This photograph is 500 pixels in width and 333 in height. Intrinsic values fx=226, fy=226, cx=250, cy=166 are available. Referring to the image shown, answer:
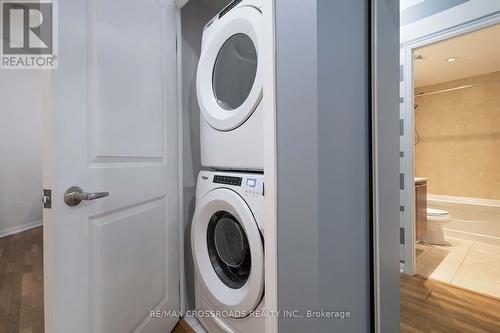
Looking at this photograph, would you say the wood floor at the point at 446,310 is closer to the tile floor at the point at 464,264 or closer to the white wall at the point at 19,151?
the tile floor at the point at 464,264

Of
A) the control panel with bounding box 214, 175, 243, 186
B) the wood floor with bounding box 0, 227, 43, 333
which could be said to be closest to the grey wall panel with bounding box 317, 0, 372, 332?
the control panel with bounding box 214, 175, 243, 186

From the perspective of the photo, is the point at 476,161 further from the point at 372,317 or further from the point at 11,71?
the point at 11,71

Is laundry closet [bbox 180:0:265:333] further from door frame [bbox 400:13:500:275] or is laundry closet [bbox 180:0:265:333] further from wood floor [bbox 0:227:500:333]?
door frame [bbox 400:13:500:275]

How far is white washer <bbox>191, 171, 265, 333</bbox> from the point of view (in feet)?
2.70

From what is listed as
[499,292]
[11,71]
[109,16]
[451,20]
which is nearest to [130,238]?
[109,16]

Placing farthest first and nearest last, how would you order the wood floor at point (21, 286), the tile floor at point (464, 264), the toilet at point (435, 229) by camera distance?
the toilet at point (435, 229) < the tile floor at point (464, 264) < the wood floor at point (21, 286)

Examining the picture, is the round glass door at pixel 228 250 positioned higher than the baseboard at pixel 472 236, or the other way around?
the round glass door at pixel 228 250

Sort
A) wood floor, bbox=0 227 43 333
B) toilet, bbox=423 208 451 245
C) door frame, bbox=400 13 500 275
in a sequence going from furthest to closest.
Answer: toilet, bbox=423 208 451 245 → door frame, bbox=400 13 500 275 → wood floor, bbox=0 227 43 333

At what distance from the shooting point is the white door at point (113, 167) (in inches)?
26.5

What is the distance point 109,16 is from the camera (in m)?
0.84

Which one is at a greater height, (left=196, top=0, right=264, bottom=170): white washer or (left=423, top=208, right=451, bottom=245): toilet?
(left=196, top=0, right=264, bottom=170): white washer

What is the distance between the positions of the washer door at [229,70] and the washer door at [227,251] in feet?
1.10

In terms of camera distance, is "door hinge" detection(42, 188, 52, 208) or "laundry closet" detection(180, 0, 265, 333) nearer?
"door hinge" detection(42, 188, 52, 208)

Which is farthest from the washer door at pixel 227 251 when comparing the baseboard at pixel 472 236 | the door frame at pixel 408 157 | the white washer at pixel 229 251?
the baseboard at pixel 472 236
